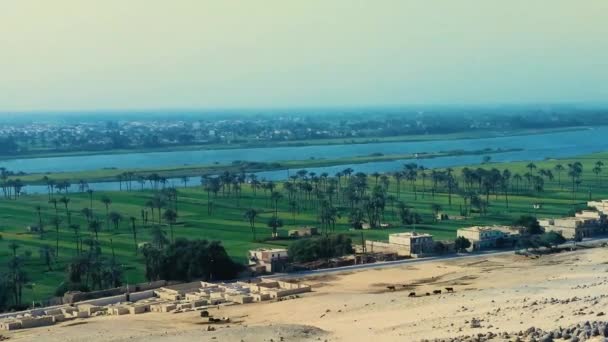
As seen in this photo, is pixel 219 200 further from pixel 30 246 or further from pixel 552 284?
pixel 552 284

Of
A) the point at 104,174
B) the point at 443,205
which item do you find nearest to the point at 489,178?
the point at 443,205

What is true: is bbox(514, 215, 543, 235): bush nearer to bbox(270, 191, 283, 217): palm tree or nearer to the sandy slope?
the sandy slope

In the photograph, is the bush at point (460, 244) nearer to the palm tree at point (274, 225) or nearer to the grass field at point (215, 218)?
the grass field at point (215, 218)

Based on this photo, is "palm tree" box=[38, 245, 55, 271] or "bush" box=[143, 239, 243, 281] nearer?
"bush" box=[143, 239, 243, 281]

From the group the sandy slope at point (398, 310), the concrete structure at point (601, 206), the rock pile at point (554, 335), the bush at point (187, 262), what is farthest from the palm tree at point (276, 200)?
the rock pile at point (554, 335)

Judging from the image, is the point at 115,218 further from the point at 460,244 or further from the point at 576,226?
the point at 576,226

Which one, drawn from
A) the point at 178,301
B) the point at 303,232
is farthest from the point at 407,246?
the point at 178,301

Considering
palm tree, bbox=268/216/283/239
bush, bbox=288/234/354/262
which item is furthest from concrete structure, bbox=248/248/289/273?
palm tree, bbox=268/216/283/239
